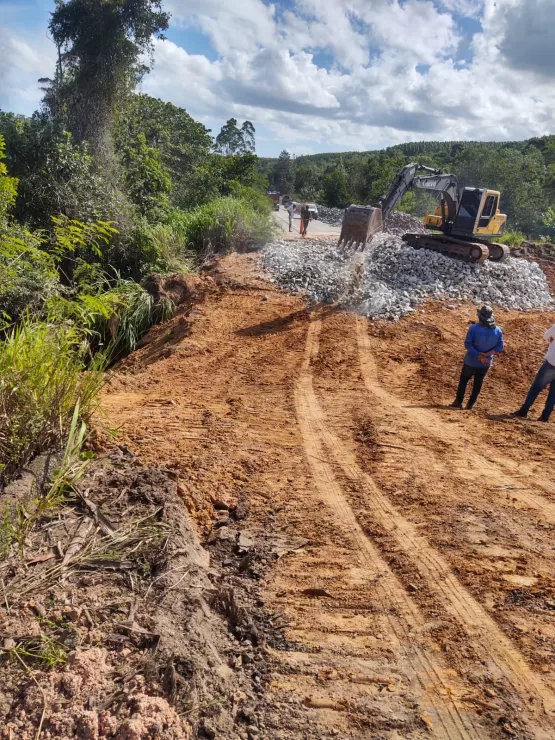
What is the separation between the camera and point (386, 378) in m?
8.77

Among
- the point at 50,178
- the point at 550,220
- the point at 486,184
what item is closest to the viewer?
the point at 50,178

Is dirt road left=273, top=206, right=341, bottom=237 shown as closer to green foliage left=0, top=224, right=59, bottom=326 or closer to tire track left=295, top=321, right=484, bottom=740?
green foliage left=0, top=224, right=59, bottom=326

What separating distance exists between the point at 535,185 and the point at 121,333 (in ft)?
119

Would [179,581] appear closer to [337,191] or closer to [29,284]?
[29,284]

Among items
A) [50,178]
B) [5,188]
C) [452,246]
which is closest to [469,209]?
[452,246]

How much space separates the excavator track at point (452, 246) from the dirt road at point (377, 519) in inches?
228

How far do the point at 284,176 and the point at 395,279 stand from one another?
63852 millimetres

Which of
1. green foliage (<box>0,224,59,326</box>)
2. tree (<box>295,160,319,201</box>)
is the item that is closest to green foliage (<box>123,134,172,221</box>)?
green foliage (<box>0,224,59,326</box>)

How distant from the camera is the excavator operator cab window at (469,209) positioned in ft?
48.3

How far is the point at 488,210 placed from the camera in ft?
49.8

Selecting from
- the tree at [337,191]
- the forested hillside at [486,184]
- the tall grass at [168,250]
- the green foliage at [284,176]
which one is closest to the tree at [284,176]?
the green foliage at [284,176]

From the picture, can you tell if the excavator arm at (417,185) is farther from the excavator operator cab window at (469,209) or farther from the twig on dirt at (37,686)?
the twig on dirt at (37,686)

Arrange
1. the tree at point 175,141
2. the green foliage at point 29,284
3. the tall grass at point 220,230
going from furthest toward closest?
the tree at point 175,141, the tall grass at point 220,230, the green foliage at point 29,284

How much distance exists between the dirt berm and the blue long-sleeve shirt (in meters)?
0.77
